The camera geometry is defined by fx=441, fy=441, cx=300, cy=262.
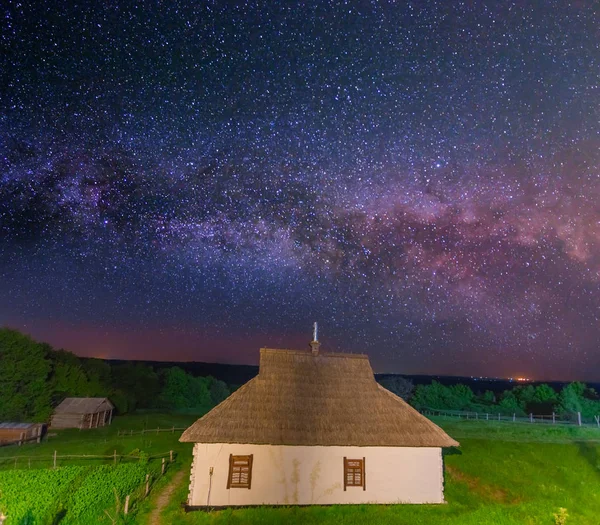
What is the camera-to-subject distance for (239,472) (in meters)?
17.8

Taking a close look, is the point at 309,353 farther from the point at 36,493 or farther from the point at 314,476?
the point at 36,493

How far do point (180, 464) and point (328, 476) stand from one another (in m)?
13.2

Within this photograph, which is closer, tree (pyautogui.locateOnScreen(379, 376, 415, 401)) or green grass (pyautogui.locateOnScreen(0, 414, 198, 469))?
green grass (pyautogui.locateOnScreen(0, 414, 198, 469))

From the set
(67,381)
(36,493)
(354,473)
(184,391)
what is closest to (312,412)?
(354,473)

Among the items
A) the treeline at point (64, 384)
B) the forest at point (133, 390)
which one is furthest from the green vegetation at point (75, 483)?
the forest at point (133, 390)

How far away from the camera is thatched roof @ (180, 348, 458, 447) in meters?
18.1

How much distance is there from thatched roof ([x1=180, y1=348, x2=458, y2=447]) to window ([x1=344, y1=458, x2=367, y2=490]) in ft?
2.87

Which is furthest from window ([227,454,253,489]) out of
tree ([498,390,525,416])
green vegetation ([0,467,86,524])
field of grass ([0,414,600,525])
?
tree ([498,390,525,416])

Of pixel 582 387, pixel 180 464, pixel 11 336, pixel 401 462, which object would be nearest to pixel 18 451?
pixel 180 464

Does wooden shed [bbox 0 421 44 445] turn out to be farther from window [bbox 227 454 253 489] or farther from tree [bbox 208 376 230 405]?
tree [bbox 208 376 230 405]

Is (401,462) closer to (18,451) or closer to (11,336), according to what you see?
(18,451)

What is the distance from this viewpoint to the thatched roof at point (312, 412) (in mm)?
18094

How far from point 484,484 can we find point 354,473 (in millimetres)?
9004

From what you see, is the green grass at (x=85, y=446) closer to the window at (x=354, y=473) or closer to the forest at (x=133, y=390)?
the forest at (x=133, y=390)
